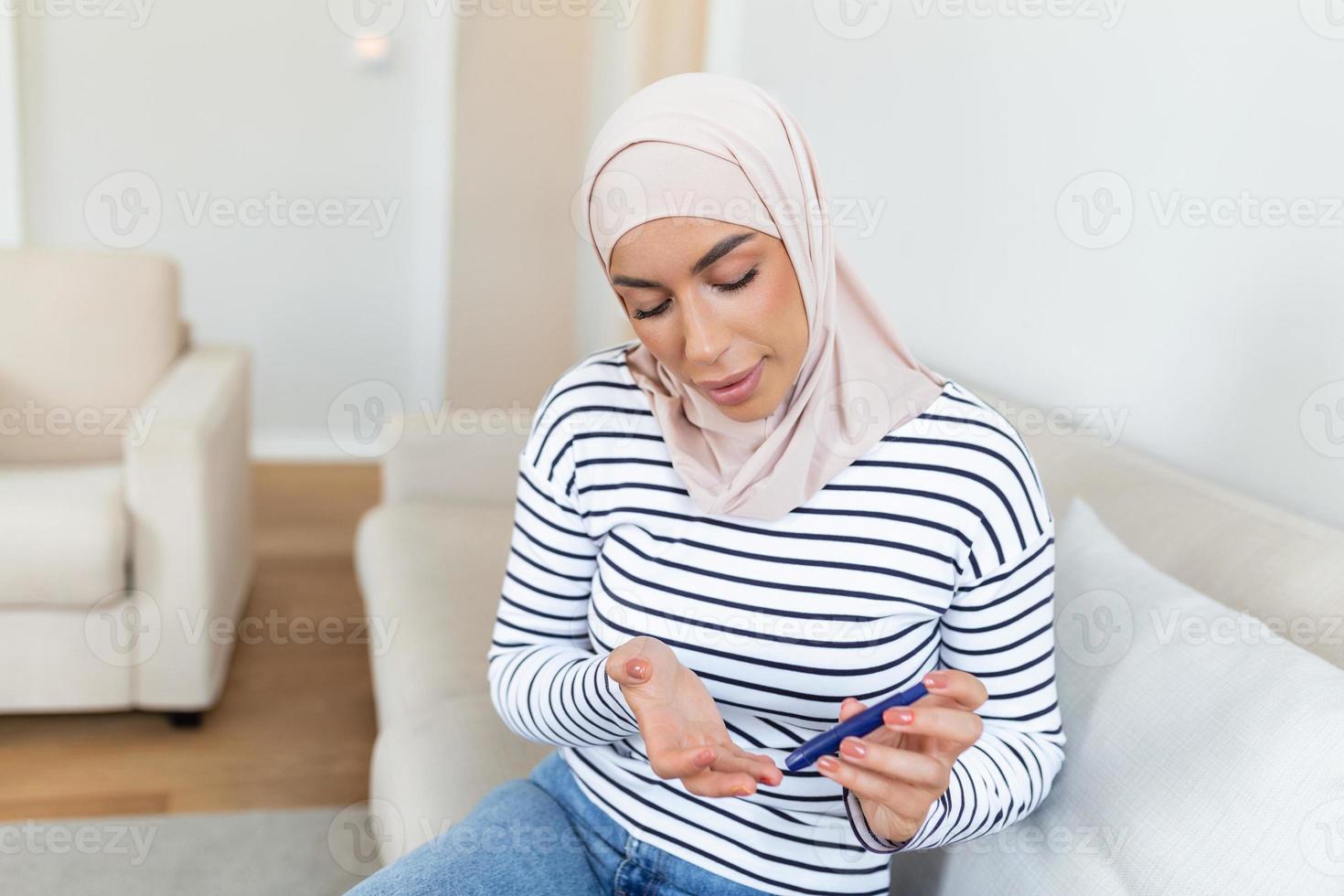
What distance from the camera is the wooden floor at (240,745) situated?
1882 millimetres

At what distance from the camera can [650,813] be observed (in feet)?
3.30

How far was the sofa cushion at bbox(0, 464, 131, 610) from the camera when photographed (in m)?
1.91

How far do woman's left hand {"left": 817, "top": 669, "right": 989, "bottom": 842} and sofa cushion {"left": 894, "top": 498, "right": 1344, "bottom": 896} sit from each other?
170 millimetres

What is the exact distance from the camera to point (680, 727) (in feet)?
2.68

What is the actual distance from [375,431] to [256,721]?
2.02 metres

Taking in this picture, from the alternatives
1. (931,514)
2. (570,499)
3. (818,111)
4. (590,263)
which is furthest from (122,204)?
(931,514)

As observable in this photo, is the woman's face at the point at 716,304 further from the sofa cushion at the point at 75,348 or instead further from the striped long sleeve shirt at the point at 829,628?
the sofa cushion at the point at 75,348

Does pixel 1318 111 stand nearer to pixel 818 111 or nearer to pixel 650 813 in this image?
pixel 650 813

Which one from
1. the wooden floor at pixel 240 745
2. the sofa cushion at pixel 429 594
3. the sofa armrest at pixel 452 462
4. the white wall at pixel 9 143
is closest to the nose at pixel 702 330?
the sofa cushion at pixel 429 594

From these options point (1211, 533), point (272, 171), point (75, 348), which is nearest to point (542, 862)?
point (1211, 533)

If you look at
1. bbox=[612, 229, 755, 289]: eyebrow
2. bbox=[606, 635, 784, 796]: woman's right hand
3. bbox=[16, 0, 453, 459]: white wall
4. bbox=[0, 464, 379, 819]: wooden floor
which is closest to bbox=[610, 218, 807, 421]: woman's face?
bbox=[612, 229, 755, 289]: eyebrow

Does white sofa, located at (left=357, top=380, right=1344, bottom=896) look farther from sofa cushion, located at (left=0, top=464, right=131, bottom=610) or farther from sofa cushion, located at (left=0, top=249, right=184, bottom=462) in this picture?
sofa cushion, located at (left=0, top=249, right=184, bottom=462)

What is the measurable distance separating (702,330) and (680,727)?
0.98 ft

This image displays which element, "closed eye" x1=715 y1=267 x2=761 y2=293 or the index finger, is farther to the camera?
"closed eye" x1=715 y1=267 x2=761 y2=293
